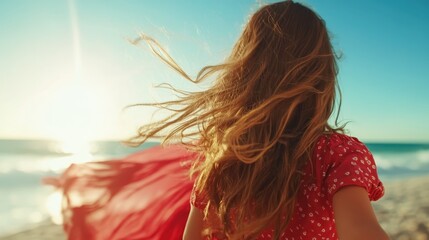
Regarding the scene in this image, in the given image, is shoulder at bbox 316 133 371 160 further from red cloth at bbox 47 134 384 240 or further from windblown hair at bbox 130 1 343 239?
red cloth at bbox 47 134 384 240

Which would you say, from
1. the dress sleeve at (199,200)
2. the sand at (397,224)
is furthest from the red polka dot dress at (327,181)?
the sand at (397,224)

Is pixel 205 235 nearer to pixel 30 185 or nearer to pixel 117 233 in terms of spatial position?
pixel 117 233

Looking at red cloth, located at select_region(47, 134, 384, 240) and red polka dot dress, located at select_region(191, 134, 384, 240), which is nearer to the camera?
red polka dot dress, located at select_region(191, 134, 384, 240)

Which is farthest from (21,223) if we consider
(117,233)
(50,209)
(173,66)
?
(173,66)

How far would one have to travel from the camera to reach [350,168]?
4.59 ft

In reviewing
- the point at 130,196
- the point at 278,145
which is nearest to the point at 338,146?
the point at 278,145

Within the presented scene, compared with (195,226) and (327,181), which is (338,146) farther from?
(195,226)

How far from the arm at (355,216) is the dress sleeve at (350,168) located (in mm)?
26

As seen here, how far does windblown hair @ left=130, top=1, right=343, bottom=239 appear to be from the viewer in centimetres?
162

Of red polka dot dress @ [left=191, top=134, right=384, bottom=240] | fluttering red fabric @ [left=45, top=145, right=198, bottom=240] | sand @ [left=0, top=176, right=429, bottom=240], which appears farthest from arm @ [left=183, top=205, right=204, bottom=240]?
sand @ [left=0, top=176, right=429, bottom=240]

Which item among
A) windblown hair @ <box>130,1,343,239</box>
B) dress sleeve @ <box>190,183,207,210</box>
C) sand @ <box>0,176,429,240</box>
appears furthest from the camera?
sand @ <box>0,176,429,240</box>

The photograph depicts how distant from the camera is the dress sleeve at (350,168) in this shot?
1.38 metres

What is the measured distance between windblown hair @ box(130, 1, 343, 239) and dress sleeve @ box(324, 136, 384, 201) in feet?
0.35

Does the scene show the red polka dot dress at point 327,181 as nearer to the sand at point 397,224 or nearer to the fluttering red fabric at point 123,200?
the fluttering red fabric at point 123,200
